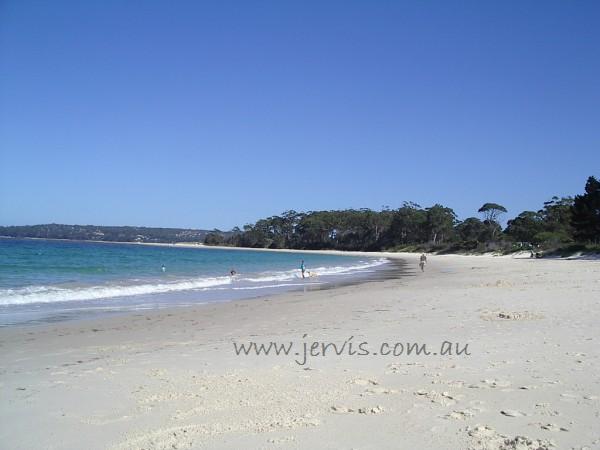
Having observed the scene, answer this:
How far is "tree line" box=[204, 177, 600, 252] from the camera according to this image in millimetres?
53719

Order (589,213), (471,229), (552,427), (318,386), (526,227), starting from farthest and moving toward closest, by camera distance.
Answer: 1. (471,229)
2. (526,227)
3. (589,213)
4. (318,386)
5. (552,427)

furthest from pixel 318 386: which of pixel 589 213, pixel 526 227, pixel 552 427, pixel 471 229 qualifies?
pixel 471 229

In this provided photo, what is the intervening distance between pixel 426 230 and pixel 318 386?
406 feet

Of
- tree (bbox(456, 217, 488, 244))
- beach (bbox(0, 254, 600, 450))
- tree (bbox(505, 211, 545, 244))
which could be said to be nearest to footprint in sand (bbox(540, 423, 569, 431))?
beach (bbox(0, 254, 600, 450))

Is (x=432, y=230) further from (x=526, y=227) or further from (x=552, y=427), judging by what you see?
(x=552, y=427)

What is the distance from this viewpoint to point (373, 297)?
1783cm

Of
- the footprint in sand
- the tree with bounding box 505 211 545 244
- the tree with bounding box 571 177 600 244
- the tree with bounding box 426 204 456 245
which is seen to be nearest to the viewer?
the footprint in sand

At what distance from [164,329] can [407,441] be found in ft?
28.1

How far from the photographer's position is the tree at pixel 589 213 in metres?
49.3

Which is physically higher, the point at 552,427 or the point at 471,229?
the point at 471,229

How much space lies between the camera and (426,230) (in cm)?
12550

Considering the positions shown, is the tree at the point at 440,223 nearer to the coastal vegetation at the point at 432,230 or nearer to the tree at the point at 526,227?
the coastal vegetation at the point at 432,230

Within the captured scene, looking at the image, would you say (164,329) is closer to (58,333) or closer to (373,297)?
(58,333)

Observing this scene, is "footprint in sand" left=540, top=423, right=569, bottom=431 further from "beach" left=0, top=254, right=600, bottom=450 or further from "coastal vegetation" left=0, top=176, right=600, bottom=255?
"coastal vegetation" left=0, top=176, right=600, bottom=255
